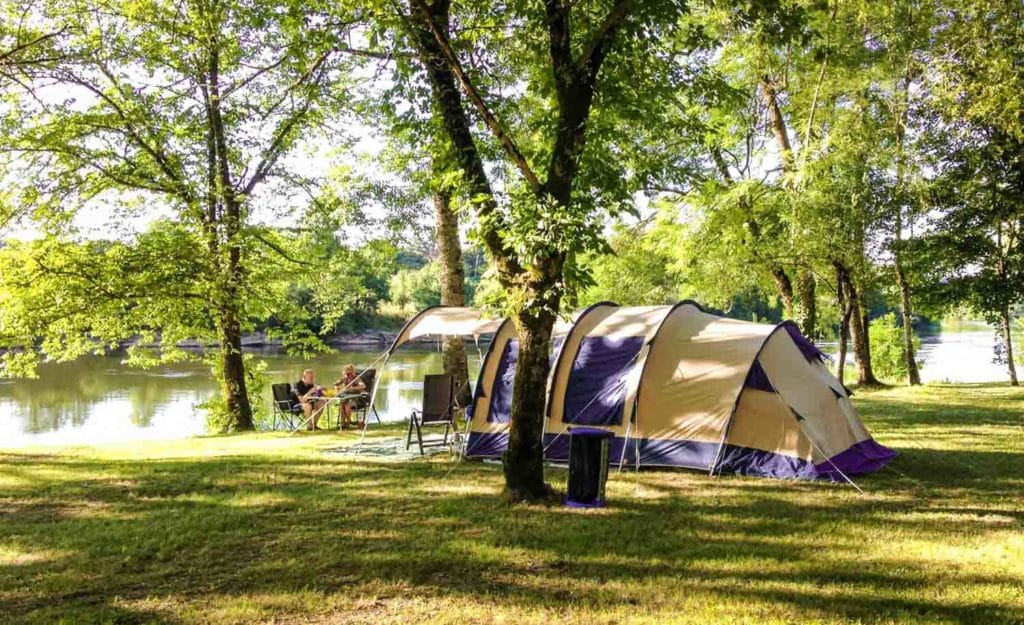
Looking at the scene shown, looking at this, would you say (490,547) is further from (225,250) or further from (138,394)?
(138,394)

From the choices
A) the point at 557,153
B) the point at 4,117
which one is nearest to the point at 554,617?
the point at 557,153

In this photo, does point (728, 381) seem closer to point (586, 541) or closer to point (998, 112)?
point (586, 541)

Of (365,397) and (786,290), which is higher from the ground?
(786,290)

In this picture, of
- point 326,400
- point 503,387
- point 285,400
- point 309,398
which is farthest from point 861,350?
point 285,400

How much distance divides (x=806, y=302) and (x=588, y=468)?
519 inches

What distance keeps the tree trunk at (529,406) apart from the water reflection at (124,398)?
22.6 ft

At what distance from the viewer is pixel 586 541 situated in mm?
5258

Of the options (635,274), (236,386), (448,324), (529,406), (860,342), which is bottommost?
(236,386)

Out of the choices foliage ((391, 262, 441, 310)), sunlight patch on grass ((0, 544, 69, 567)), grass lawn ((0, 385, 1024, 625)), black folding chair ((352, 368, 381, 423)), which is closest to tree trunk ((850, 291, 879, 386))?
grass lawn ((0, 385, 1024, 625))

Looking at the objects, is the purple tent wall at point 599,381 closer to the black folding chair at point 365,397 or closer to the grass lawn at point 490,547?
the grass lawn at point 490,547

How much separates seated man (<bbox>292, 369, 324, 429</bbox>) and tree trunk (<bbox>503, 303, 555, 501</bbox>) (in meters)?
6.71

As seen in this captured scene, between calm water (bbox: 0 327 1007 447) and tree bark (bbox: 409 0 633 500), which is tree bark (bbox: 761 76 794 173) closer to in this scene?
calm water (bbox: 0 327 1007 447)

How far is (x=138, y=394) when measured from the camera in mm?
26000

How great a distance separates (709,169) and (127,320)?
517 inches
